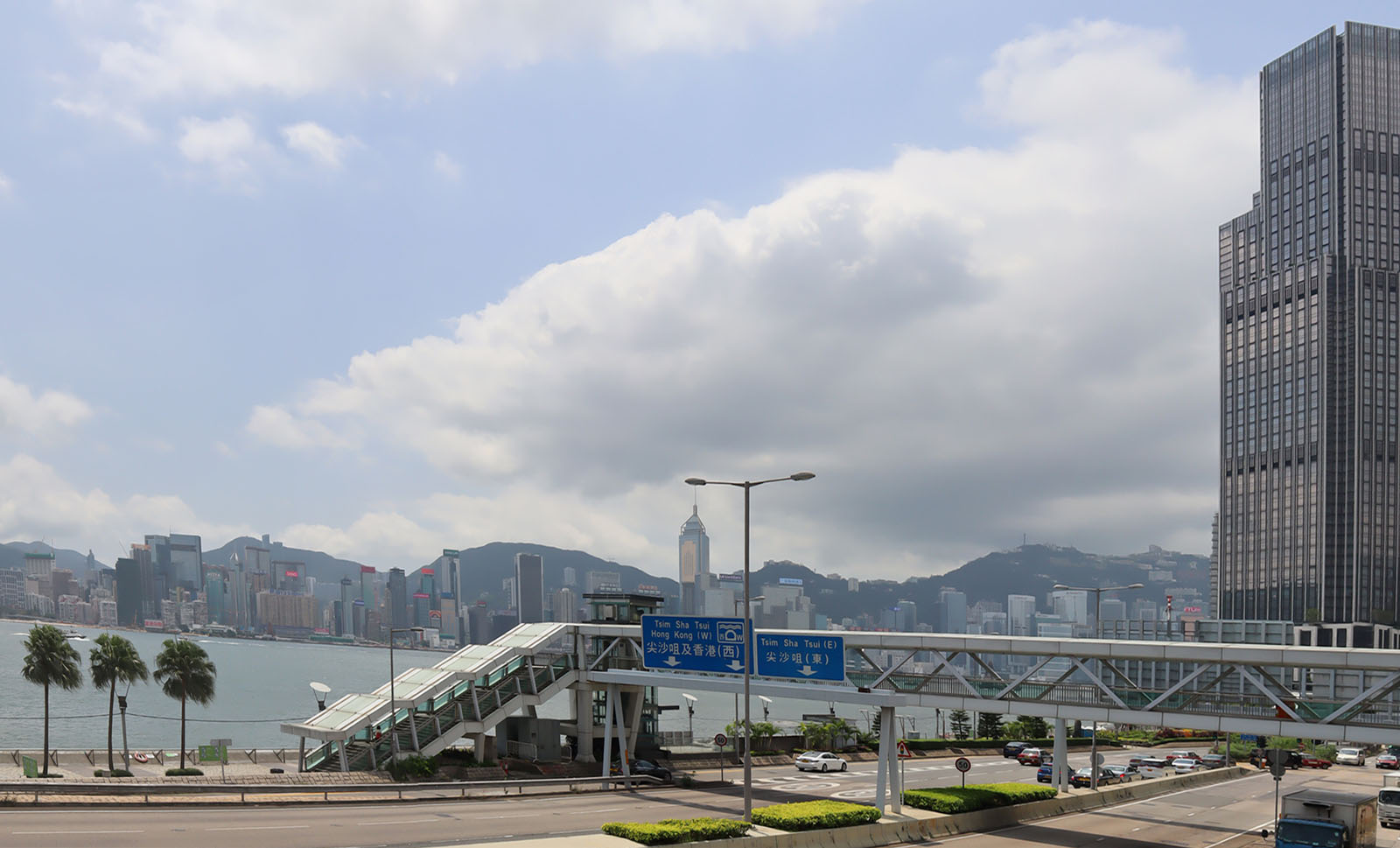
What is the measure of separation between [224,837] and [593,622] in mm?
35553

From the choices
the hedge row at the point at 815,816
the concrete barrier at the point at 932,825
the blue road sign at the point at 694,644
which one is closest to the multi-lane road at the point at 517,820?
the concrete barrier at the point at 932,825

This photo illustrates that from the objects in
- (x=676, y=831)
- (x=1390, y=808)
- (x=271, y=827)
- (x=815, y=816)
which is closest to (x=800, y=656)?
(x=815, y=816)

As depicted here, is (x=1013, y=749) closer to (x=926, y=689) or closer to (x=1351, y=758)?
(x=1351, y=758)

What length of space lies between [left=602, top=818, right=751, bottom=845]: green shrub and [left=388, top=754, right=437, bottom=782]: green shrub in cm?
2564

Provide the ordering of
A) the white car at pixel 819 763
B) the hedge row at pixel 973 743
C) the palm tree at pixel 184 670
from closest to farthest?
the palm tree at pixel 184 670, the white car at pixel 819 763, the hedge row at pixel 973 743

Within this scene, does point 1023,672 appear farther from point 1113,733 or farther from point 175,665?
point 1113,733

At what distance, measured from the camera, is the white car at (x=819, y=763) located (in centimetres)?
6638

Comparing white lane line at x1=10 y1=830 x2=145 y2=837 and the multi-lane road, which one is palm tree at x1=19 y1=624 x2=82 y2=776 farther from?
white lane line at x1=10 y1=830 x2=145 y2=837

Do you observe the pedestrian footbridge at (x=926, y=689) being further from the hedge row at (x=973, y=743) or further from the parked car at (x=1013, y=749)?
the hedge row at (x=973, y=743)

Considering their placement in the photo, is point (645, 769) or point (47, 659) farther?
point (47, 659)

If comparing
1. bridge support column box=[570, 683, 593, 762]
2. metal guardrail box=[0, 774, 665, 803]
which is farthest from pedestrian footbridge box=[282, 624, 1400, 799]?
metal guardrail box=[0, 774, 665, 803]

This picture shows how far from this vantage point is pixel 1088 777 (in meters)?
65.6

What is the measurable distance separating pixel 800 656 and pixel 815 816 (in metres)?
11.0

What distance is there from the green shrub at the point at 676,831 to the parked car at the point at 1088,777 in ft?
125
